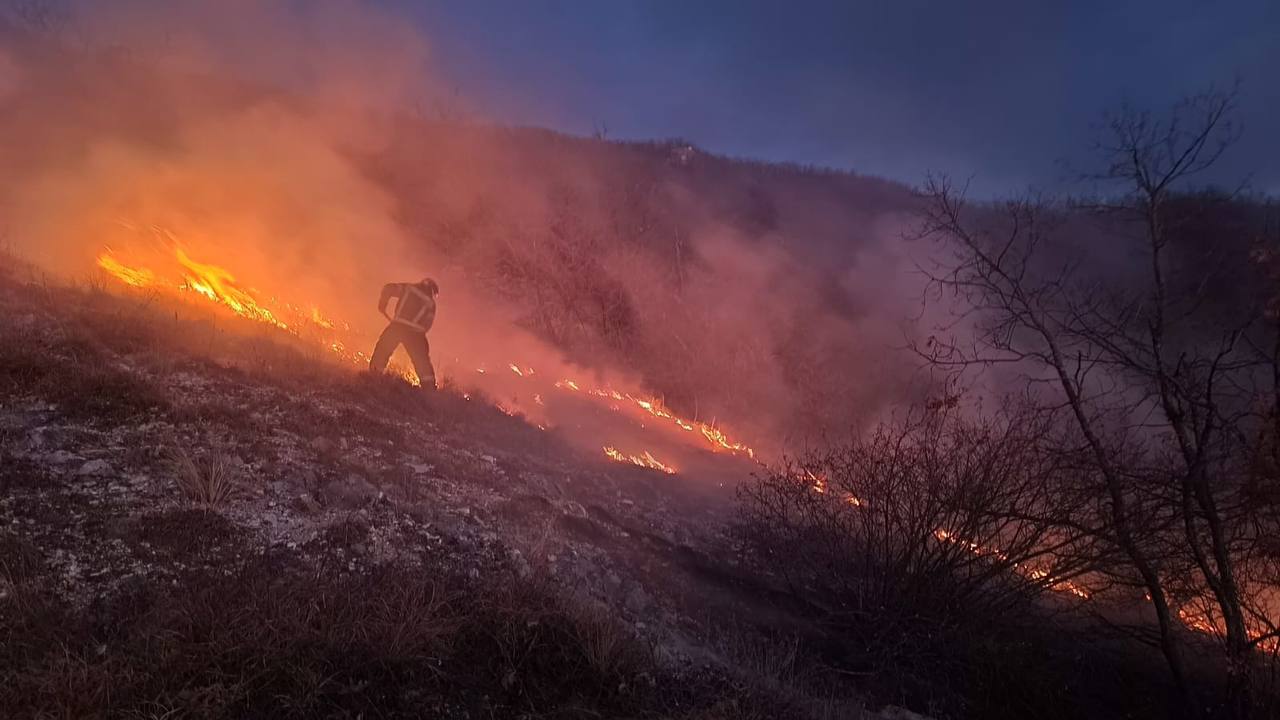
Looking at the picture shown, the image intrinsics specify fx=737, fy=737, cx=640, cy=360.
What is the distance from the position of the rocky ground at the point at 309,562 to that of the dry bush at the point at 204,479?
2 cm

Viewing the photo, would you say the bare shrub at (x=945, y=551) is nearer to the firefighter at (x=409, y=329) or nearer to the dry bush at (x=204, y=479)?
the dry bush at (x=204, y=479)

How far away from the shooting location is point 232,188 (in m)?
12.4

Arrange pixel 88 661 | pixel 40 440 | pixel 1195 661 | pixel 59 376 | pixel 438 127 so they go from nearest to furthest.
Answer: pixel 88 661
pixel 40 440
pixel 59 376
pixel 1195 661
pixel 438 127

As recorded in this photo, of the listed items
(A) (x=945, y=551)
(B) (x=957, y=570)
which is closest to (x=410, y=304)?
(A) (x=945, y=551)

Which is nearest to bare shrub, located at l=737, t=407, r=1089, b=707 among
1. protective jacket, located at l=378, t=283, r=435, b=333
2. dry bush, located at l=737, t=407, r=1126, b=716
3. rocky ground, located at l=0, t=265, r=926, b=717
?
dry bush, located at l=737, t=407, r=1126, b=716

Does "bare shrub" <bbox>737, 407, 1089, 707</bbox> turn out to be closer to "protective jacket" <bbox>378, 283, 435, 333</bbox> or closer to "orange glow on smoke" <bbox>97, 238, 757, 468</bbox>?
"orange glow on smoke" <bbox>97, 238, 757, 468</bbox>

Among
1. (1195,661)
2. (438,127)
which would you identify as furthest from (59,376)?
(438,127)

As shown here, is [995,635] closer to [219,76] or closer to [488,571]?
[488,571]

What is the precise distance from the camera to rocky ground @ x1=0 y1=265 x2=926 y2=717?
2.93 m

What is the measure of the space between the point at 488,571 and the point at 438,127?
18635 mm

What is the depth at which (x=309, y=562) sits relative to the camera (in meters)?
3.97

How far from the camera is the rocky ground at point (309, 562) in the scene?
115 inches

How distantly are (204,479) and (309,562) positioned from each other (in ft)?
3.57

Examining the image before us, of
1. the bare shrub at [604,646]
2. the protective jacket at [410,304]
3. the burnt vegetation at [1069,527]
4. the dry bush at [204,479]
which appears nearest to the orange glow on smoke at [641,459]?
the protective jacket at [410,304]
